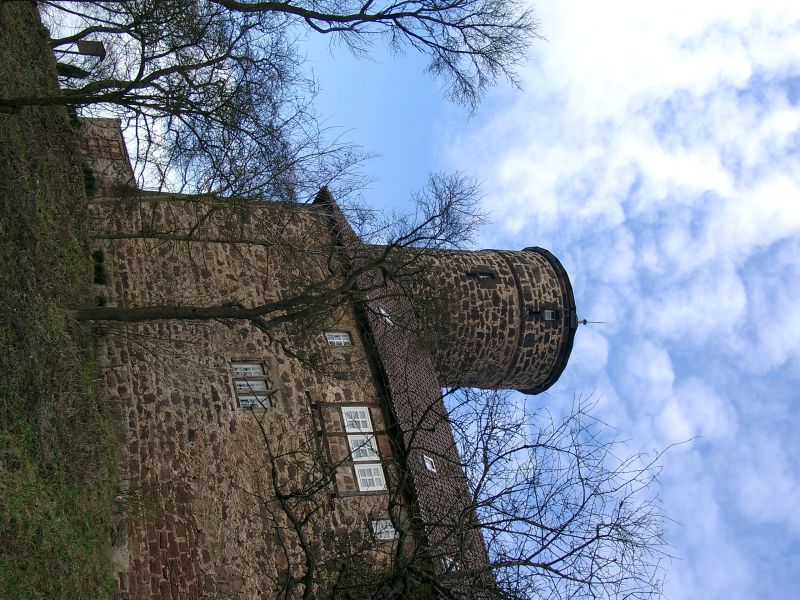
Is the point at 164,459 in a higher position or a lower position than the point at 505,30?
lower

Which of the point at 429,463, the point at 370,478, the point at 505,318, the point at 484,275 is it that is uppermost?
the point at 484,275

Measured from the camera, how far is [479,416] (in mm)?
9820

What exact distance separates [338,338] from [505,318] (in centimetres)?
448

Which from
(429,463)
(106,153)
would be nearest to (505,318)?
(429,463)

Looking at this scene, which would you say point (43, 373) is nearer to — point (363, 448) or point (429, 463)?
point (363, 448)

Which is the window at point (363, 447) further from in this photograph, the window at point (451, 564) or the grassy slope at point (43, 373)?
the grassy slope at point (43, 373)

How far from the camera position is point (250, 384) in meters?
13.7

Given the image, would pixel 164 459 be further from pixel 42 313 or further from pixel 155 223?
pixel 155 223

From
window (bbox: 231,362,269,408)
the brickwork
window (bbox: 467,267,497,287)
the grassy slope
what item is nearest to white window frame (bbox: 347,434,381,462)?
window (bbox: 231,362,269,408)

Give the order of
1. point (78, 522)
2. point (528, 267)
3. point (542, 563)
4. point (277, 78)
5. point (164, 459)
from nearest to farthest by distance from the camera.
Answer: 1. point (542, 563)
2. point (78, 522)
3. point (164, 459)
4. point (277, 78)
5. point (528, 267)

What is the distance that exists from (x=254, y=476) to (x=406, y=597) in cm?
439

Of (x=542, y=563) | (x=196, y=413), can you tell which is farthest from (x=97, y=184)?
(x=542, y=563)

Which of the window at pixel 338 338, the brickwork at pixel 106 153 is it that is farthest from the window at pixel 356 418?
the brickwork at pixel 106 153

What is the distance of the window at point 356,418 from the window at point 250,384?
53.5 inches
